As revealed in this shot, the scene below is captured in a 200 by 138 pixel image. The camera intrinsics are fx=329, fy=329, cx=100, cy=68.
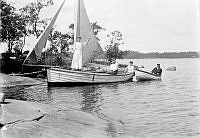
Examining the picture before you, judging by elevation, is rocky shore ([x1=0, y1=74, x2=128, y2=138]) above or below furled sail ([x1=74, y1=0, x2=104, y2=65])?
below

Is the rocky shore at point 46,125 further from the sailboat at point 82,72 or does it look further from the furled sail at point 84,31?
the furled sail at point 84,31

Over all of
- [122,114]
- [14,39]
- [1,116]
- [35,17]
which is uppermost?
[35,17]

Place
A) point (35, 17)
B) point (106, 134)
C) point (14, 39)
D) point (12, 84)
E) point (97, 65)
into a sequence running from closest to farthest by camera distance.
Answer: point (106, 134) → point (12, 84) → point (97, 65) → point (14, 39) → point (35, 17)

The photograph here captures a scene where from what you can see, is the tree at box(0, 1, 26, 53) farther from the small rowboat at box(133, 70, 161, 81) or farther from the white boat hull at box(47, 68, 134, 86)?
the small rowboat at box(133, 70, 161, 81)

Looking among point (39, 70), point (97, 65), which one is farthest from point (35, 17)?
point (97, 65)

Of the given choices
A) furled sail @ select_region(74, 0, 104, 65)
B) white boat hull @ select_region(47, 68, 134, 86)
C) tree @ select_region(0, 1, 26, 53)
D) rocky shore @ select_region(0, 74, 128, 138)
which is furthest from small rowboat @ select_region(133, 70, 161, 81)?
rocky shore @ select_region(0, 74, 128, 138)

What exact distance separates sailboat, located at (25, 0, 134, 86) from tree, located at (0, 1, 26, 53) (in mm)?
8222

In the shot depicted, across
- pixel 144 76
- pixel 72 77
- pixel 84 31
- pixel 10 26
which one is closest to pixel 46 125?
pixel 72 77

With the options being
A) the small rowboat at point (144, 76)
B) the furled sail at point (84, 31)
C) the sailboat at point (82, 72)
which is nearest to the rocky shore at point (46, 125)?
the sailboat at point (82, 72)

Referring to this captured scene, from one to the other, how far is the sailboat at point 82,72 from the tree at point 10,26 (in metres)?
8.22

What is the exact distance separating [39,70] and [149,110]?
21684mm

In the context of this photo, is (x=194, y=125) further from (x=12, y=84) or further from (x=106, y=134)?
(x=12, y=84)

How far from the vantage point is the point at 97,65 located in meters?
33.5

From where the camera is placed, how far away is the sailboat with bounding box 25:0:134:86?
2675 centimetres
